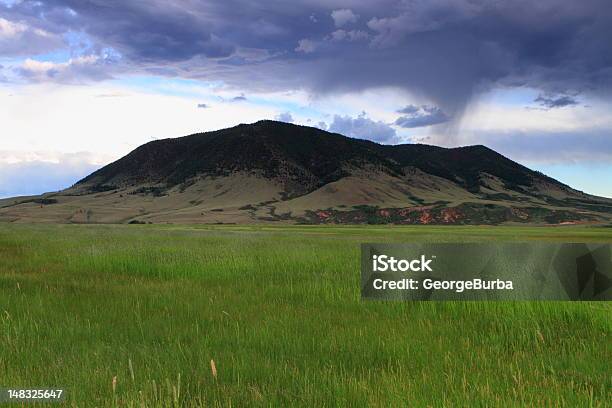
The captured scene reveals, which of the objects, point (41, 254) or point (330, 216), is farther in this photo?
point (330, 216)

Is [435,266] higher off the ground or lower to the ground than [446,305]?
higher

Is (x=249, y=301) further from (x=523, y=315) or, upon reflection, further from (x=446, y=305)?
(x=523, y=315)

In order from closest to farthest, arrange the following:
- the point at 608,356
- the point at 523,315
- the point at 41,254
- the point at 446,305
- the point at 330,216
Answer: the point at 608,356, the point at 523,315, the point at 446,305, the point at 41,254, the point at 330,216

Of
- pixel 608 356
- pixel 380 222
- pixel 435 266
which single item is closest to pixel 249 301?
pixel 435 266

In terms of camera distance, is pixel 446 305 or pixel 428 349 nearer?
pixel 428 349

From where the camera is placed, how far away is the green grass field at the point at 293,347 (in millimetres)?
5102

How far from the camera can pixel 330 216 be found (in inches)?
7347

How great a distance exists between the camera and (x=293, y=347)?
6.79 metres

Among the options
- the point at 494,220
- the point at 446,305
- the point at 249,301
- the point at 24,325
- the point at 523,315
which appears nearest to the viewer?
the point at 24,325

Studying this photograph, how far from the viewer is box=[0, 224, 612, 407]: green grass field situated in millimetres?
5102

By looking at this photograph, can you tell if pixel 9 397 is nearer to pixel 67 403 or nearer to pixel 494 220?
pixel 67 403

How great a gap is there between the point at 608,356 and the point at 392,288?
369 centimetres

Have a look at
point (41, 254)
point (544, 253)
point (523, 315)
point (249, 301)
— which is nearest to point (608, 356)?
point (523, 315)

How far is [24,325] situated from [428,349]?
20.5 ft
